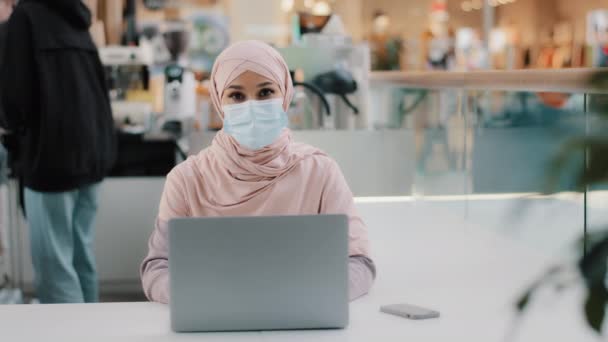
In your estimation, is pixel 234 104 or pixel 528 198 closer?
pixel 528 198

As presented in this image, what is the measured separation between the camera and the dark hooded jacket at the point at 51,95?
3.31 m

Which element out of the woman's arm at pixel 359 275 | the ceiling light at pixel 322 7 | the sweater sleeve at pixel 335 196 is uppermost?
the ceiling light at pixel 322 7

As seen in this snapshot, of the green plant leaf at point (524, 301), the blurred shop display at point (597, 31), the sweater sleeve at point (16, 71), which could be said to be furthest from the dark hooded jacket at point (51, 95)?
the blurred shop display at point (597, 31)

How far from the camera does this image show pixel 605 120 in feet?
1.35

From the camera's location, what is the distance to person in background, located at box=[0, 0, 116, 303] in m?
3.32

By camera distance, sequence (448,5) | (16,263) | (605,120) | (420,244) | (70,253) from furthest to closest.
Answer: (448,5)
(16,263)
(70,253)
(420,244)
(605,120)

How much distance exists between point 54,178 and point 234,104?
4.51 ft

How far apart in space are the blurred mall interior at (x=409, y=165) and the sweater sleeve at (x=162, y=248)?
0.31 metres

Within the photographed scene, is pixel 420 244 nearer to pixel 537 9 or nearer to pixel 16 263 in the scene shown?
pixel 16 263

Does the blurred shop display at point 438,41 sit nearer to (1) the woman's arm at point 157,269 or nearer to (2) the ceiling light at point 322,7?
(2) the ceiling light at point 322,7

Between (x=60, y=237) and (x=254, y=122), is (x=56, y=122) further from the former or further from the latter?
(x=254, y=122)

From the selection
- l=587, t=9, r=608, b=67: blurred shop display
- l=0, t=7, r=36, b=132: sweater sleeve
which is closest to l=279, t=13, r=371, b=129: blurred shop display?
l=0, t=7, r=36, b=132: sweater sleeve

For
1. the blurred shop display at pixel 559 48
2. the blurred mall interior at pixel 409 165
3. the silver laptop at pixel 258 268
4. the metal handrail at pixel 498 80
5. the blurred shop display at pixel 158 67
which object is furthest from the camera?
the blurred shop display at pixel 559 48

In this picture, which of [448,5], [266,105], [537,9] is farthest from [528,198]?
[537,9]
